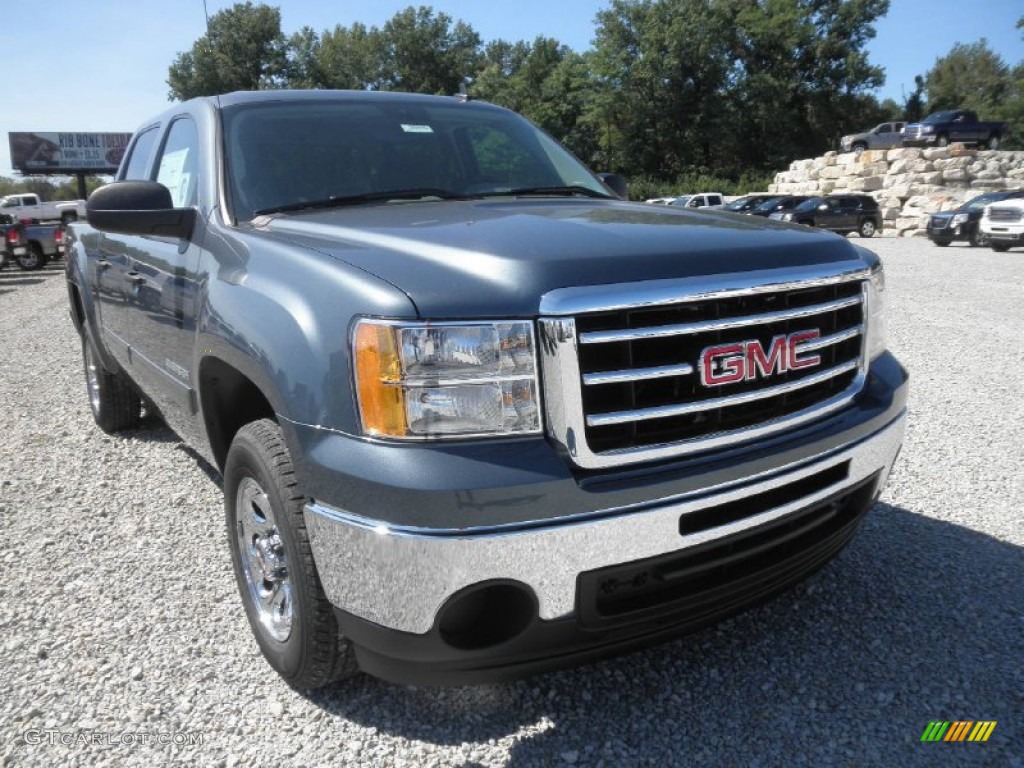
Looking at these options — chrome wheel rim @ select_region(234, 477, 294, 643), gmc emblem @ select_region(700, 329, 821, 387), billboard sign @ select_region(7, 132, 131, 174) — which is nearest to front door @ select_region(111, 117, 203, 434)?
chrome wheel rim @ select_region(234, 477, 294, 643)

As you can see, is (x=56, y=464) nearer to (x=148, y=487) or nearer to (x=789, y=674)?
(x=148, y=487)

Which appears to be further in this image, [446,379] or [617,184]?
[617,184]

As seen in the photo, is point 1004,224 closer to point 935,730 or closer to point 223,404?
point 935,730

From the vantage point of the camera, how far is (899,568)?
123 inches

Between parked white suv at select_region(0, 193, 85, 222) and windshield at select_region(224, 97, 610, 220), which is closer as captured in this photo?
windshield at select_region(224, 97, 610, 220)

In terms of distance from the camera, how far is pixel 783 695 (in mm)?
2359

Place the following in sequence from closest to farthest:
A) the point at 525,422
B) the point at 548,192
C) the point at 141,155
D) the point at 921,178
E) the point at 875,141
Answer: the point at 525,422
the point at 548,192
the point at 141,155
the point at 921,178
the point at 875,141

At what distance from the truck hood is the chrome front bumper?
1.62 feet

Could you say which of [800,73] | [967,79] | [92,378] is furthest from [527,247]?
[967,79]

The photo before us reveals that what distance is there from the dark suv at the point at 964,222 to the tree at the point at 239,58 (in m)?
57.2

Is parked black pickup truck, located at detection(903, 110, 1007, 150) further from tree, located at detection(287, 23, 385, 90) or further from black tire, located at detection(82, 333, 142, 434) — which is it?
tree, located at detection(287, 23, 385, 90)

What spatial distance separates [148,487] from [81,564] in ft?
3.01

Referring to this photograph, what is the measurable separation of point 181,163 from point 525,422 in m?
2.28

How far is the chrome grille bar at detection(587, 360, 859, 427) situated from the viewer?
1844 millimetres
